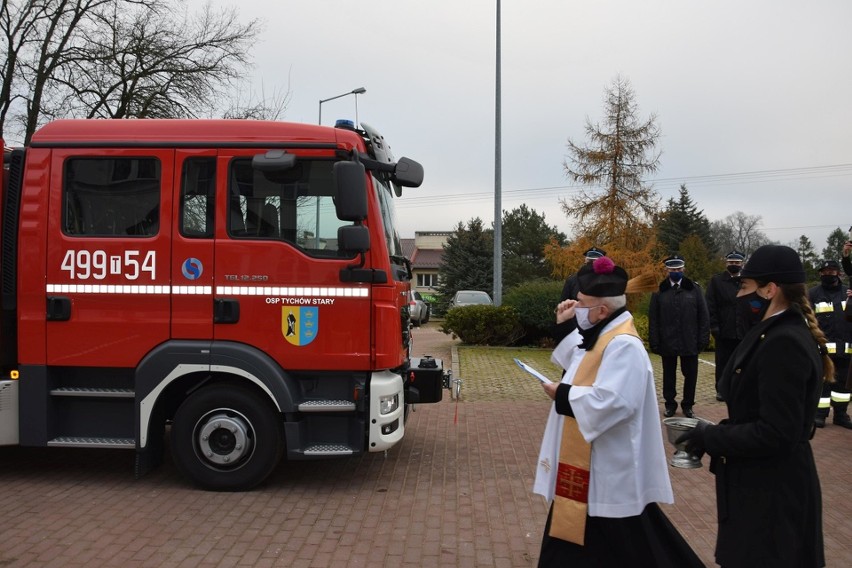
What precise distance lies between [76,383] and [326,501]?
2272 mm

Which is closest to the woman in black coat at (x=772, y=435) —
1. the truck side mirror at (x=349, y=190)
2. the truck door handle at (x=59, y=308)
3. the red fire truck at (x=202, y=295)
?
the truck side mirror at (x=349, y=190)

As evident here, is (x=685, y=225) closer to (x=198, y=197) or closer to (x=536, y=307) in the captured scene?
(x=536, y=307)

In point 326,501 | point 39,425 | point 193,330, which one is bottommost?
point 326,501

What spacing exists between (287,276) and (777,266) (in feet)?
12.2

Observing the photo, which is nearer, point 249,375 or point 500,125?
point 249,375

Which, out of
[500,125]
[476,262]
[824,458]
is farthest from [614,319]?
[476,262]

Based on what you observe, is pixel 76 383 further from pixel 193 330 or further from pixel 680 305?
pixel 680 305

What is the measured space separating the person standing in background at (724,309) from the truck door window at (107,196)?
691 centimetres

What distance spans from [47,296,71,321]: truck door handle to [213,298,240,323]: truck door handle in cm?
119

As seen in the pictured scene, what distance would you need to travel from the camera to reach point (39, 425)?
576 centimetres

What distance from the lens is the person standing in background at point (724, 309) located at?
8.94m

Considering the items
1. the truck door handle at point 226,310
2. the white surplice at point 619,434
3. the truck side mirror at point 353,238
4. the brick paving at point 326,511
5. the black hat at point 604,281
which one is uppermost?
the truck side mirror at point 353,238

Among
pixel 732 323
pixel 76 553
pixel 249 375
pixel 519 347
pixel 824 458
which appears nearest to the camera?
pixel 76 553

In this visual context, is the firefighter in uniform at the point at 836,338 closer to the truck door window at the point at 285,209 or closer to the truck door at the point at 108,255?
the truck door window at the point at 285,209
